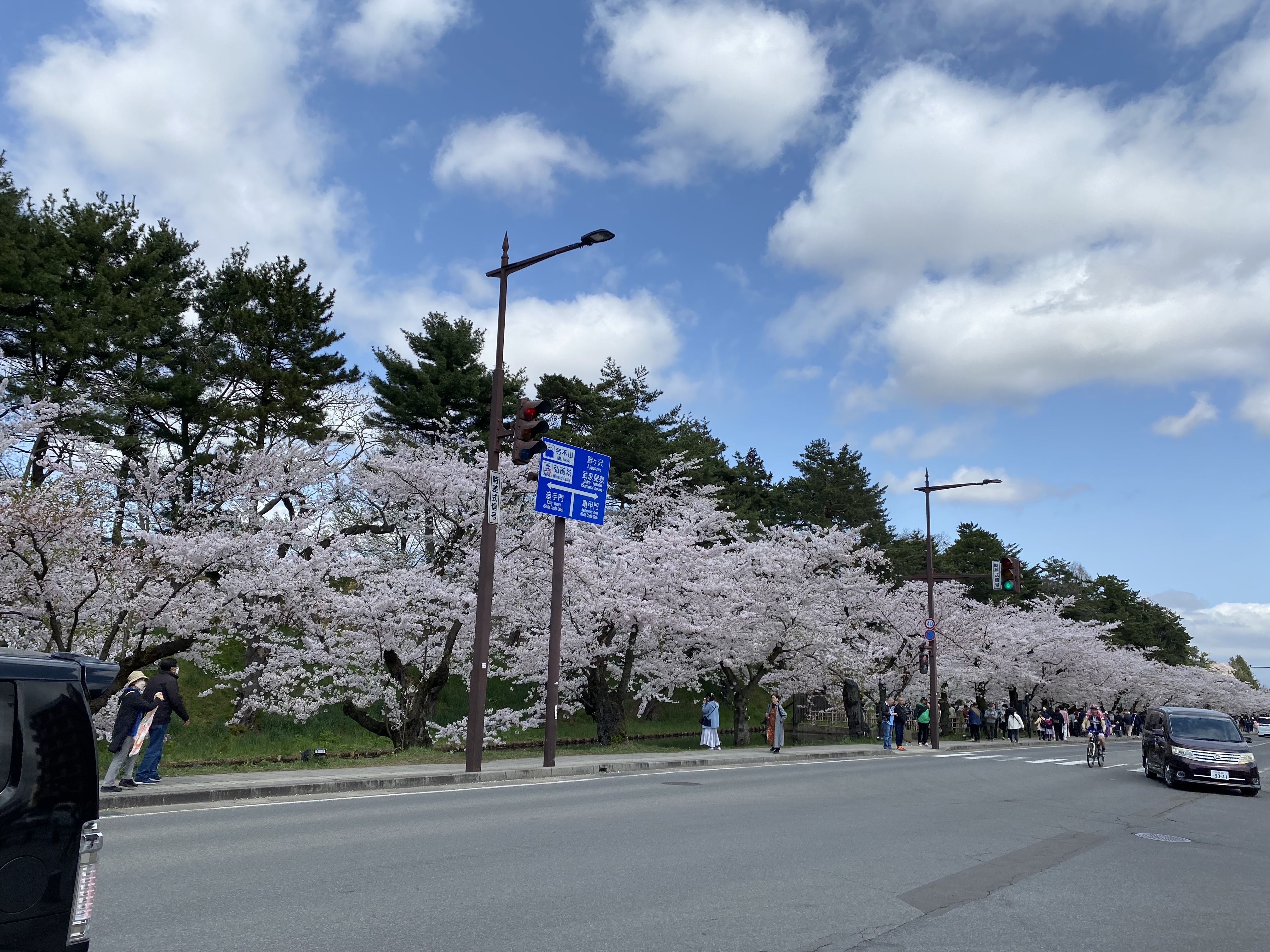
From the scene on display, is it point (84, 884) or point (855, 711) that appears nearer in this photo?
point (84, 884)

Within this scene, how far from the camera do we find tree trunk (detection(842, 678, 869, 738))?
39.8 m

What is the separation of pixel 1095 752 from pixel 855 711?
13681mm

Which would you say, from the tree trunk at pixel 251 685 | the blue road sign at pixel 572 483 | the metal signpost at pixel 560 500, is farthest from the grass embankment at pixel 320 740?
the blue road sign at pixel 572 483

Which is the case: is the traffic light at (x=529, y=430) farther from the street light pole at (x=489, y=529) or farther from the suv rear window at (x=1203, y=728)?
the suv rear window at (x=1203, y=728)

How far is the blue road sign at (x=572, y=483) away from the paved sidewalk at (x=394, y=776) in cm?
528

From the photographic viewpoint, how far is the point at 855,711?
40.2 metres

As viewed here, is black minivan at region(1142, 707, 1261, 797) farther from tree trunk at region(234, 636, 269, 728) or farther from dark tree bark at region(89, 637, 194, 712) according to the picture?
dark tree bark at region(89, 637, 194, 712)

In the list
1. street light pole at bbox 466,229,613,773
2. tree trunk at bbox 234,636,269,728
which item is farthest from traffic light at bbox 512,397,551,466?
tree trunk at bbox 234,636,269,728

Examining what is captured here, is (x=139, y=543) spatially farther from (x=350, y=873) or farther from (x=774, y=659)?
(x=774, y=659)

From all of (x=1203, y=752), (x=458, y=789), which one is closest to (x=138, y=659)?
(x=458, y=789)

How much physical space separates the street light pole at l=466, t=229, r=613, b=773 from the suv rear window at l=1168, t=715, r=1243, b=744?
15.5 metres

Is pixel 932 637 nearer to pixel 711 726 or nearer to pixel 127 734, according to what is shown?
pixel 711 726

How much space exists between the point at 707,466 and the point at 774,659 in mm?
16851

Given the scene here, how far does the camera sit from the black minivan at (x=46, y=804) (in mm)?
3340
